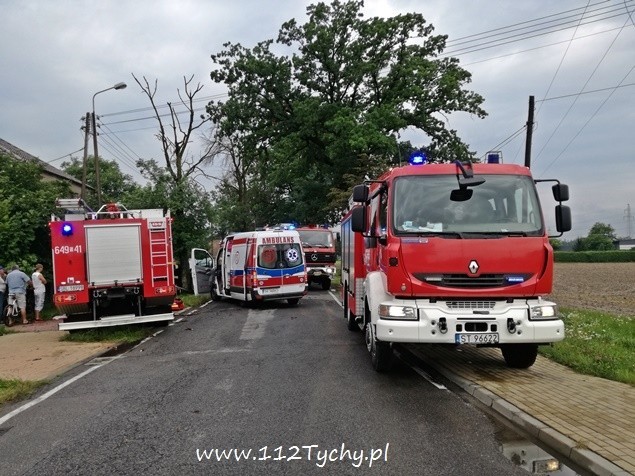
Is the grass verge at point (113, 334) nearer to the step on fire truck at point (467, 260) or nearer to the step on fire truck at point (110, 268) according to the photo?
the step on fire truck at point (110, 268)

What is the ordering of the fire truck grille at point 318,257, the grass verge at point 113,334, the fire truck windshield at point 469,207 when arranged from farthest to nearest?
the fire truck grille at point 318,257, the grass verge at point 113,334, the fire truck windshield at point 469,207

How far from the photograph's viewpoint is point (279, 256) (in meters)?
18.2

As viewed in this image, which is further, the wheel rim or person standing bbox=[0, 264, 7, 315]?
person standing bbox=[0, 264, 7, 315]

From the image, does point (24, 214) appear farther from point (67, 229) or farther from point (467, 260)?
point (467, 260)

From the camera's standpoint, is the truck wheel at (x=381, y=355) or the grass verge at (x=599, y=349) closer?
the grass verge at (x=599, y=349)

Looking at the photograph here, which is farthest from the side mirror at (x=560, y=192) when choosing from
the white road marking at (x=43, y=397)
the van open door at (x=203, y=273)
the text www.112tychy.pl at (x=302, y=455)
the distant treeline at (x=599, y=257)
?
the distant treeline at (x=599, y=257)

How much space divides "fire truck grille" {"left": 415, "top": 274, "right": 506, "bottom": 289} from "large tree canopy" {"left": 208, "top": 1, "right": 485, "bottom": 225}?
2184 centimetres

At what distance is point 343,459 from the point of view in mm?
4789

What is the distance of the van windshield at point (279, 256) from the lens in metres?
17.9

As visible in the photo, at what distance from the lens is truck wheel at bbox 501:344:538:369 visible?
7.82 meters

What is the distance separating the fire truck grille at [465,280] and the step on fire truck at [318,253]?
1879 centimetres

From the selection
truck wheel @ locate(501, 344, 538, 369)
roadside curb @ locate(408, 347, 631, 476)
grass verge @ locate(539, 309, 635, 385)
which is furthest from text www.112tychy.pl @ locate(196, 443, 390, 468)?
grass verge @ locate(539, 309, 635, 385)

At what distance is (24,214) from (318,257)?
12193 millimetres

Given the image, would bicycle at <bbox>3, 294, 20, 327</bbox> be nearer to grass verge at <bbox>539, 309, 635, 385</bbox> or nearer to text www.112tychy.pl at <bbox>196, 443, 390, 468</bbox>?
text www.112tychy.pl at <bbox>196, 443, 390, 468</bbox>
